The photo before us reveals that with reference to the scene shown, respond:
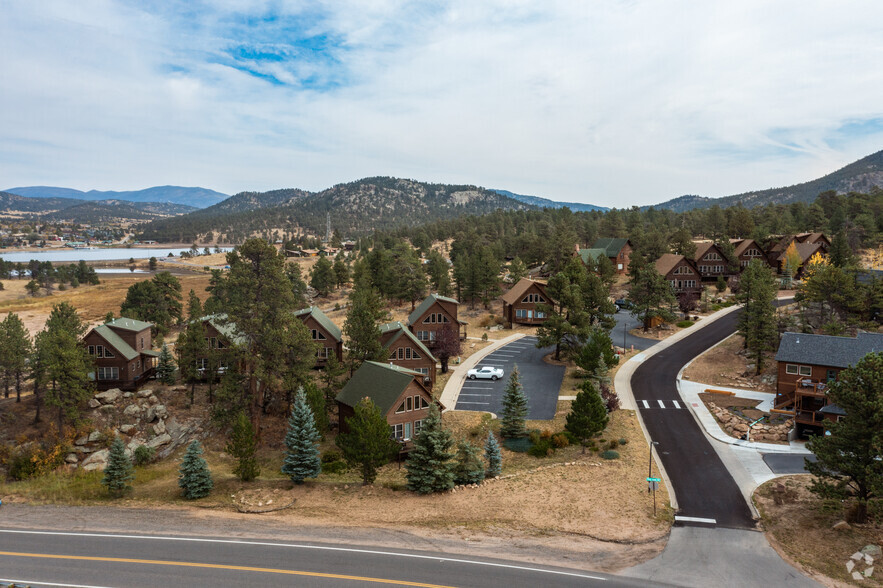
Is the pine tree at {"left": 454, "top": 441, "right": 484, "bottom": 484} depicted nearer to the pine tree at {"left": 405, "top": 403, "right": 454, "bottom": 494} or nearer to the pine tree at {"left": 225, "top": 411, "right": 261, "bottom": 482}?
the pine tree at {"left": 405, "top": 403, "right": 454, "bottom": 494}

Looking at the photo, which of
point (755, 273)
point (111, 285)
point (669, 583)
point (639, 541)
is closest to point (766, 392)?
point (755, 273)

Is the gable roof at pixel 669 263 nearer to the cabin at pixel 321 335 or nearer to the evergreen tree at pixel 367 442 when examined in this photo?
the cabin at pixel 321 335

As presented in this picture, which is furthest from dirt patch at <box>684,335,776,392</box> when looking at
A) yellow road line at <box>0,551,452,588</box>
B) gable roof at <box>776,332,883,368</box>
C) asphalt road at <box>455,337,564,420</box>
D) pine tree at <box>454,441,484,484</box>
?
yellow road line at <box>0,551,452,588</box>

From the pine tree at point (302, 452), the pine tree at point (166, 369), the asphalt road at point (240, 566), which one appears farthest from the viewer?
the pine tree at point (166, 369)

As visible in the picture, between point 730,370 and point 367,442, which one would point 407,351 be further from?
point 730,370

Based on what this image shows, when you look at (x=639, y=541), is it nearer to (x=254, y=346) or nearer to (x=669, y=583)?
(x=669, y=583)

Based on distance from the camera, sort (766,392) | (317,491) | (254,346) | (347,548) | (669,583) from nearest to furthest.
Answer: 1. (669,583)
2. (347,548)
3. (317,491)
4. (254,346)
5. (766,392)

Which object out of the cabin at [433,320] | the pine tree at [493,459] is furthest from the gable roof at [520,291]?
the pine tree at [493,459]
